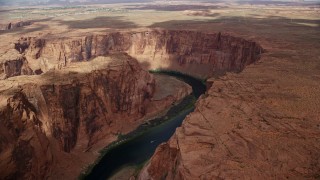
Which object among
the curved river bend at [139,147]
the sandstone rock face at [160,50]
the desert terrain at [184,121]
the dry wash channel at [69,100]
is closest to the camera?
the desert terrain at [184,121]

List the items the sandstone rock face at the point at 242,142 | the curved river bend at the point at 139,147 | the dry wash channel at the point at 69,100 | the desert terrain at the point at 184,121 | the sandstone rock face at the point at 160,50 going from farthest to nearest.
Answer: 1. the sandstone rock face at the point at 160,50
2. the curved river bend at the point at 139,147
3. the dry wash channel at the point at 69,100
4. the desert terrain at the point at 184,121
5. the sandstone rock face at the point at 242,142

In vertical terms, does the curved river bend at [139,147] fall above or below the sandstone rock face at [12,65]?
below

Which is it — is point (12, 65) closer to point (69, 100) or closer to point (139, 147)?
point (69, 100)

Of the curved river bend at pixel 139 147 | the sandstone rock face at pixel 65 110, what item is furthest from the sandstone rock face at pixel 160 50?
the sandstone rock face at pixel 65 110

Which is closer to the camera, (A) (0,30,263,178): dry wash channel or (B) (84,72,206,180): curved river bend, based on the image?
(A) (0,30,263,178): dry wash channel

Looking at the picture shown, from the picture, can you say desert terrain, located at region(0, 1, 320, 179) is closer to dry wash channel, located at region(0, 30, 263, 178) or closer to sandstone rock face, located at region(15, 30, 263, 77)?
dry wash channel, located at region(0, 30, 263, 178)

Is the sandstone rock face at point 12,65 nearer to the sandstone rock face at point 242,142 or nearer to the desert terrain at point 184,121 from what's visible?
the desert terrain at point 184,121

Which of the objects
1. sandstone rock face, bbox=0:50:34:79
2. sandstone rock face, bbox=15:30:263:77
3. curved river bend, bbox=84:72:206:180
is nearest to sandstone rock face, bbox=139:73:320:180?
curved river bend, bbox=84:72:206:180

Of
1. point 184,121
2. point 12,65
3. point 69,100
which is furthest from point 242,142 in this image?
point 12,65
